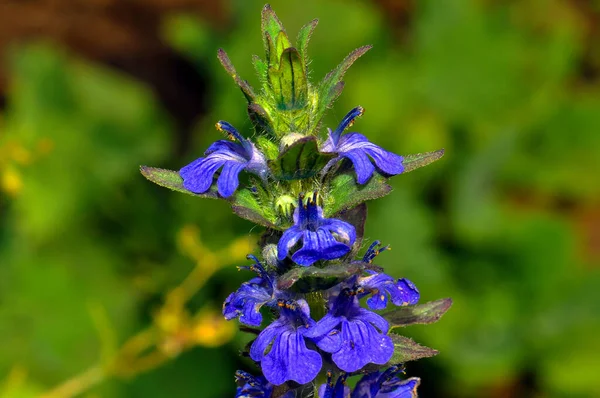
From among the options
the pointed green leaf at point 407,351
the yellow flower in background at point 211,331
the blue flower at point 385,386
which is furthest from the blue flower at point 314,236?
the yellow flower in background at point 211,331

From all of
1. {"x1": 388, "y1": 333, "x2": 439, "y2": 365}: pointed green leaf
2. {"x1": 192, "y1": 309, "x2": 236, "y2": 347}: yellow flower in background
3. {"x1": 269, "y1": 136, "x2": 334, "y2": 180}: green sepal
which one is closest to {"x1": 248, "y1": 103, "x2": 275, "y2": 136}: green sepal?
{"x1": 269, "y1": 136, "x2": 334, "y2": 180}: green sepal

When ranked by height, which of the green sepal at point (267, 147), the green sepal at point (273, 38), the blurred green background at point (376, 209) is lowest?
the green sepal at point (267, 147)

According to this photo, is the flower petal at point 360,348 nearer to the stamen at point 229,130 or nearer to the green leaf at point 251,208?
the green leaf at point 251,208

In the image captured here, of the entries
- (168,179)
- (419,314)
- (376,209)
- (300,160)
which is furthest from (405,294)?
(376,209)

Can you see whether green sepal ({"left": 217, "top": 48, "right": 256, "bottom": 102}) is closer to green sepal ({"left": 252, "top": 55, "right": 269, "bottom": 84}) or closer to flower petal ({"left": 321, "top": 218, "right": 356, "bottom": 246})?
green sepal ({"left": 252, "top": 55, "right": 269, "bottom": 84})

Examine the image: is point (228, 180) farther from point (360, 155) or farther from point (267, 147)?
point (360, 155)

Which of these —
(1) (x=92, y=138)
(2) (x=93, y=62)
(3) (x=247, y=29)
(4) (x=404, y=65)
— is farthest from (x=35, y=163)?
(4) (x=404, y=65)
